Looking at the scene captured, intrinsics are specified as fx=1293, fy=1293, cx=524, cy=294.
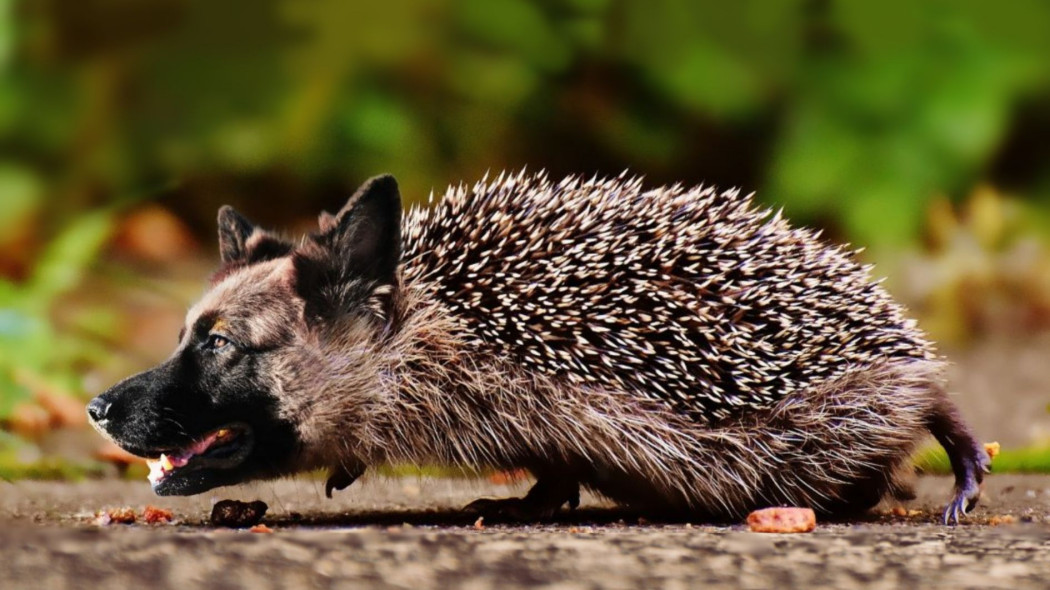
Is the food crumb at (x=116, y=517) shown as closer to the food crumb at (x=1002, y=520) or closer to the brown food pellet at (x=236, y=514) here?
the brown food pellet at (x=236, y=514)

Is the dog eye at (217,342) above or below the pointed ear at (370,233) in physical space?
below

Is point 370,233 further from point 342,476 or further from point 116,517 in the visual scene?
point 116,517

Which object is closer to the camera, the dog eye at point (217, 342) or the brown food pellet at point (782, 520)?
the brown food pellet at point (782, 520)

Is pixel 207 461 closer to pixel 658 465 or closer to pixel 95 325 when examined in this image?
pixel 658 465

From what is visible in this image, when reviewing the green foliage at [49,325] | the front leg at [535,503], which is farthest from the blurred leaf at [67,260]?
the front leg at [535,503]

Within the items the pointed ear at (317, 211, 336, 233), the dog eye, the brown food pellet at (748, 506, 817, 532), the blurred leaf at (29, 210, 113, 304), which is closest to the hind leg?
the brown food pellet at (748, 506, 817, 532)

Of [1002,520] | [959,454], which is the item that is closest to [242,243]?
[959,454]

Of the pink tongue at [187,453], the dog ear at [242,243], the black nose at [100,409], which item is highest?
the dog ear at [242,243]
